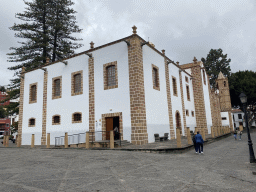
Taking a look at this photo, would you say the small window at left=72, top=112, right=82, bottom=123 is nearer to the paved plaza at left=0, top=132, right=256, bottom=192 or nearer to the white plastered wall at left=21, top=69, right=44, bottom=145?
the white plastered wall at left=21, top=69, right=44, bottom=145

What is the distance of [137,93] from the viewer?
14.1m

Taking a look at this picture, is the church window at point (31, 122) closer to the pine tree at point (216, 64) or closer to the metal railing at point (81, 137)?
the metal railing at point (81, 137)

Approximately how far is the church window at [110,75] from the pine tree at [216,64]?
105 feet

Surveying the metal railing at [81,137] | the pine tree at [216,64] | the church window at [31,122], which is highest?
the pine tree at [216,64]

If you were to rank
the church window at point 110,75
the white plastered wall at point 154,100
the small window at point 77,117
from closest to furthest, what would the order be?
the white plastered wall at point 154,100, the church window at point 110,75, the small window at point 77,117

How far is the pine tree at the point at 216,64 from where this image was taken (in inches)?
1661

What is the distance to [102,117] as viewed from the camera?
15367mm

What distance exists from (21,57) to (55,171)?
78.8 ft

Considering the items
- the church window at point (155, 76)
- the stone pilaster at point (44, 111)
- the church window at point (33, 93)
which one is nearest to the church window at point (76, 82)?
the stone pilaster at point (44, 111)

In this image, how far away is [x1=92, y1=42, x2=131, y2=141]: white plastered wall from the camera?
14438 mm

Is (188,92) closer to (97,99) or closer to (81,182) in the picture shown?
(97,99)

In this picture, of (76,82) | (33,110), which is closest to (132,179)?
(76,82)

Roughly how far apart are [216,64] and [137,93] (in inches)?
1363

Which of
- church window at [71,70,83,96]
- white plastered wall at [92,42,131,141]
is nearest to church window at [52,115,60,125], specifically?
church window at [71,70,83,96]
